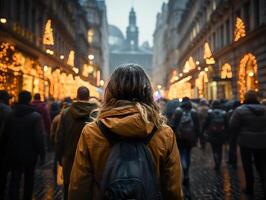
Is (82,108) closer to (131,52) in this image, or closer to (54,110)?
(54,110)

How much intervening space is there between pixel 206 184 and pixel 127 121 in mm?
6483

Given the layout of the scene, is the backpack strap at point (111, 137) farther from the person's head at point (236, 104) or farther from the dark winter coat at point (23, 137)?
the person's head at point (236, 104)

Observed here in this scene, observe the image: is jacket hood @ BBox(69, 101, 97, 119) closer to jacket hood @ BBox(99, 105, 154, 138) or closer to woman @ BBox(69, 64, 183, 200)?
woman @ BBox(69, 64, 183, 200)

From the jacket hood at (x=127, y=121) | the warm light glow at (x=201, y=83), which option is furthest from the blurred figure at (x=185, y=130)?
the warm light glow at (x=201, y=83)

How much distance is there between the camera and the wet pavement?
7.50 m

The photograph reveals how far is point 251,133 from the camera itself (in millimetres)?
7305

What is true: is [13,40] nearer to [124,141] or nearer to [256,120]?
[256,120]

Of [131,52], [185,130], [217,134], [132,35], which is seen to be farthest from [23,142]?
[132,35]

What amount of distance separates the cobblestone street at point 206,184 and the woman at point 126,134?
482 centimetres

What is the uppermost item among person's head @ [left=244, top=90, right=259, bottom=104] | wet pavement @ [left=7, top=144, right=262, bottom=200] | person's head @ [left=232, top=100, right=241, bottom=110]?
person's head @ [left=244, top=90, right=259, bottom=104]

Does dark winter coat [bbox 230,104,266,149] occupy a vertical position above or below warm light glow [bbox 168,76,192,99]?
below

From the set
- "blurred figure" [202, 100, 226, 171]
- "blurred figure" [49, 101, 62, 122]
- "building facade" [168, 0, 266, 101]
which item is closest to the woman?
"blurred figure" [202, 100, 226, 171]

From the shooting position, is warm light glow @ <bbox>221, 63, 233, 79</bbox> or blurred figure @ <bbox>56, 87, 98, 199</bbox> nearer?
blurred figure @ <bbox>56, 87, 98, 199</bbox>

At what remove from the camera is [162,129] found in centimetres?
274
